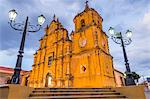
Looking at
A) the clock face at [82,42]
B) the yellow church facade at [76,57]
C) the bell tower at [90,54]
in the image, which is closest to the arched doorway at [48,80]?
the yellow church facade at [76,57]

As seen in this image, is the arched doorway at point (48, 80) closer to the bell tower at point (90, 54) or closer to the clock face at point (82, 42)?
the bell tower at point (90, 54)

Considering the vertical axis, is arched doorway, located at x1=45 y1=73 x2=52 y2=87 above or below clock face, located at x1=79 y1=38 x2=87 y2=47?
below

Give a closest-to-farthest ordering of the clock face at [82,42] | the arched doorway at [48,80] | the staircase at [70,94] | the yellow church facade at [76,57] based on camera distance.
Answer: the staircase at [70,94] < the yellow church facade at [76,57] < the clock face at [82,42] < the arched doorway at [48,80]

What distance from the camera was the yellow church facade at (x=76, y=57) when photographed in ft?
59.0

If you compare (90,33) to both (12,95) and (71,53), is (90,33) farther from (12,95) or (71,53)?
(12,95)

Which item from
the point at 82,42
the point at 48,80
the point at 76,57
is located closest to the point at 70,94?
the point at 76,57

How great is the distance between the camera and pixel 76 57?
20.4 meters

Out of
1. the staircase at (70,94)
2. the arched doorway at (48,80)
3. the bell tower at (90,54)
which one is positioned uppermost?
the bell tower at (90,54)

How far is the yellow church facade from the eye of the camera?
1797 centimetres

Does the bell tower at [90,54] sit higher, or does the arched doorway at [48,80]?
the bell tower at [90,54]

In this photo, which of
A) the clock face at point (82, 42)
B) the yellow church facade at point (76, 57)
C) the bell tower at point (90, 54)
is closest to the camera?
the bell tower at point (90, 54)

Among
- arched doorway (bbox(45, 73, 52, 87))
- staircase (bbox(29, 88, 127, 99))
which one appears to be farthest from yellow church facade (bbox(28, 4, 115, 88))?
staircase (bbox(29, 88, 127, 99))

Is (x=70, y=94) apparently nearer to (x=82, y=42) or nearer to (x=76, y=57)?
(x=76, y=57)

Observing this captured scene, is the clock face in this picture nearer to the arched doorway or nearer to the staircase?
the arched doorway
